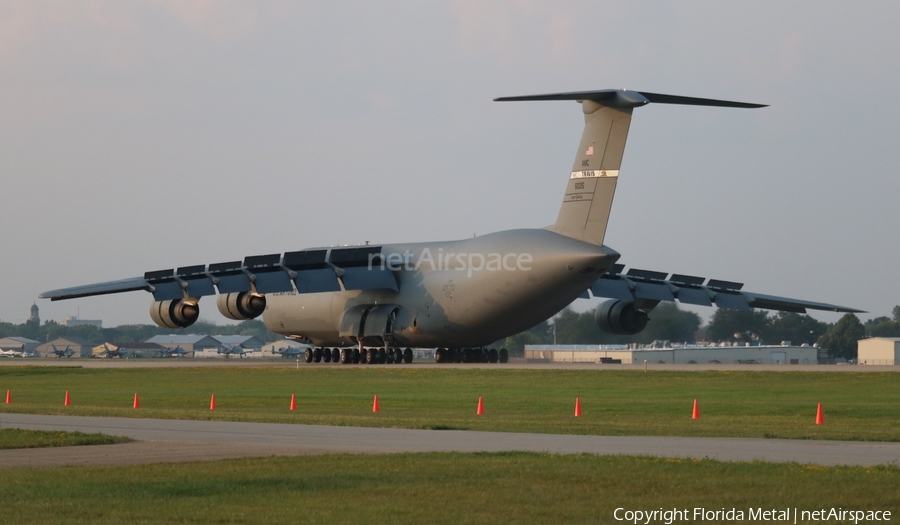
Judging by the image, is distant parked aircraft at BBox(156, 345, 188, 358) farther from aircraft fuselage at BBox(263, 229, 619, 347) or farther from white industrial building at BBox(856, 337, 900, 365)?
white industrial building at BBox(856, 337, 900, 365)

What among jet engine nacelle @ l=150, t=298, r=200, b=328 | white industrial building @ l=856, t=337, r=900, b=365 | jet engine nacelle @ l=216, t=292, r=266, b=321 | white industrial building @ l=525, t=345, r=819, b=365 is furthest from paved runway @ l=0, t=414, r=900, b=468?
white industrial building @ l=856, t=337, r=900, b=365

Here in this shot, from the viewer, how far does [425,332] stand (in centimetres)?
5125

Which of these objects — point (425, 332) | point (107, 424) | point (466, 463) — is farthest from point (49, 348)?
point (466, 463)

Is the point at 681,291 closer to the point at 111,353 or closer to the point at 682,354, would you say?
the point at 682,354

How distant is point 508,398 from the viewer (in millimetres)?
30875

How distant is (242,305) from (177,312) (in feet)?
9.17

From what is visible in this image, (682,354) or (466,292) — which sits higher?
(466,292)

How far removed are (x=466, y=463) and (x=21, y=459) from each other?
5685 millimetres

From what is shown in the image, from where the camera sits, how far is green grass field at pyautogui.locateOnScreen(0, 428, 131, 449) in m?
17.2

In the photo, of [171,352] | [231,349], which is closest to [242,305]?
[171,352]

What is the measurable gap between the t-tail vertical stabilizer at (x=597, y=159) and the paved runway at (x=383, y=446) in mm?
22314

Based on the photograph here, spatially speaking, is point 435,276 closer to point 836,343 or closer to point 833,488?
point 833,488

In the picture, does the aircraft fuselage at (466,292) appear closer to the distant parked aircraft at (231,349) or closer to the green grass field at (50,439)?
the green grass field at (50,439)

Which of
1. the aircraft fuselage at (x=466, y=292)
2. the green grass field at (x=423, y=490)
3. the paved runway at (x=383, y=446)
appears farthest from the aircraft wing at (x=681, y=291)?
the green grass field at (x=423, y=490)
